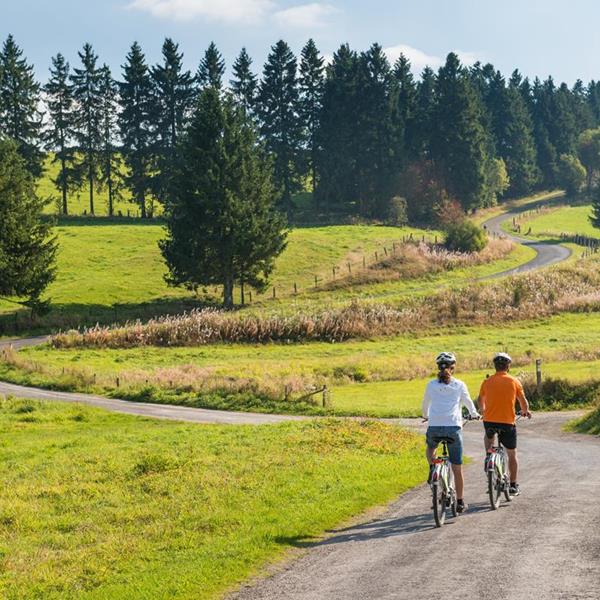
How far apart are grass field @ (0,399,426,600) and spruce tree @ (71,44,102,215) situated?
80531 millimetres

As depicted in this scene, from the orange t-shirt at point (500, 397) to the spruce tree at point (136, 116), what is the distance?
3591 inches

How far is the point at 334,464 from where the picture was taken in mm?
18859

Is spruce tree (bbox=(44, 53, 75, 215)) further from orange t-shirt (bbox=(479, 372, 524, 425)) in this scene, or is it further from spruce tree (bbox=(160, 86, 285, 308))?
orange t-shirt (bbox=(479, 372, 524, 425))

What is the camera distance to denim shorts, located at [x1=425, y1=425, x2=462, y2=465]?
13.9 m

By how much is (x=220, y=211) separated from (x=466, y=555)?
5592cm

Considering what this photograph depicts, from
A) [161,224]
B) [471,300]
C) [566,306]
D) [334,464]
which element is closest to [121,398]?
[334,464]

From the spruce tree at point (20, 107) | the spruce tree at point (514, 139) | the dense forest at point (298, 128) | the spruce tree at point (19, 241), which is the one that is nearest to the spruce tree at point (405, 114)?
the dense forest at point (298, 128)

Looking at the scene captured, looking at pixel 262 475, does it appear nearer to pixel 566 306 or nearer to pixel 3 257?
pixel 3 257

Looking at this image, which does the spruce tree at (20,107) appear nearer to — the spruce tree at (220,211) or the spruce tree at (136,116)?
the spruce tree at (136,116)

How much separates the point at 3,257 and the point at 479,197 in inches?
2986

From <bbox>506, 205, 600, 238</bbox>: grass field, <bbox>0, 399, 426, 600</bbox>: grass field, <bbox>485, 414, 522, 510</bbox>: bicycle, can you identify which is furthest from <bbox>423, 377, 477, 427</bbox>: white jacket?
<bbox>506, 205, 600, 238</bbox>: grass field

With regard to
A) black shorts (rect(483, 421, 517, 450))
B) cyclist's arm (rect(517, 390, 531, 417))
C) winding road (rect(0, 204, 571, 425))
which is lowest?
winding road (rect(0, 204, 571, 425))

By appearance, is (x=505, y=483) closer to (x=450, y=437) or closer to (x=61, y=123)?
(x=450, y=437)

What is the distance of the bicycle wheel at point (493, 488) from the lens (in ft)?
46.5
